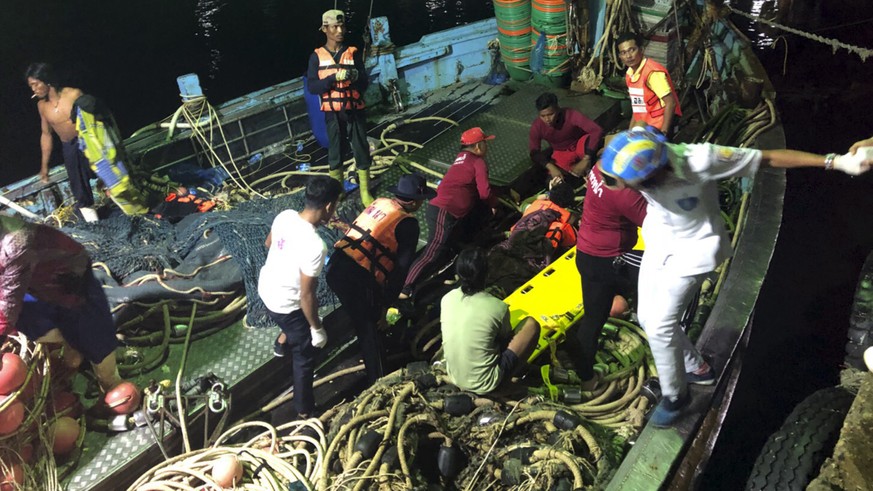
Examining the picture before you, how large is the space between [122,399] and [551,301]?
2948mm

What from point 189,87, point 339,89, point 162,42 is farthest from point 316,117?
point 162,42

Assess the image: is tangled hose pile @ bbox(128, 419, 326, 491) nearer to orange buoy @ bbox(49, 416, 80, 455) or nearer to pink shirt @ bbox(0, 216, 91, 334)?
orange buoy @ bbox(49, 416, 80, 455)

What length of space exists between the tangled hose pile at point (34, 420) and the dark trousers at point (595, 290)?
10.7 ft

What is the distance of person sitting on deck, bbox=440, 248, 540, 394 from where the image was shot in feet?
12.2

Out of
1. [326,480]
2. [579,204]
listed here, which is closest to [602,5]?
[579,204]

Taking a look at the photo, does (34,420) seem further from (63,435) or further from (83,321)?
(83,321)

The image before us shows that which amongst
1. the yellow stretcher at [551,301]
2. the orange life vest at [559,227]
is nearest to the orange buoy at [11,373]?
the yellow stretcher at [551,301]

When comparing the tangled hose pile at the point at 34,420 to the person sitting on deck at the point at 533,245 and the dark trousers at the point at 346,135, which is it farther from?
the person sitting on deck at the point at 533,245

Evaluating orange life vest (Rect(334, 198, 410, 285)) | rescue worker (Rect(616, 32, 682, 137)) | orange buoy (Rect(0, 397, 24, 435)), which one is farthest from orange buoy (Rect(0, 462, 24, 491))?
rescue worker (Rect(616, 32, 682, 137))

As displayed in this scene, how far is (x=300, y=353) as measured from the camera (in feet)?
13.7

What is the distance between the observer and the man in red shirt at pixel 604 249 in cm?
357

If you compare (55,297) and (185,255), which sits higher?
(55,297)

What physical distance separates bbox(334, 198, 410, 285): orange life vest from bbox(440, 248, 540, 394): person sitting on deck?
748mm

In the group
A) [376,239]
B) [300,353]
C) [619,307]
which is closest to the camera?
[300,353]
